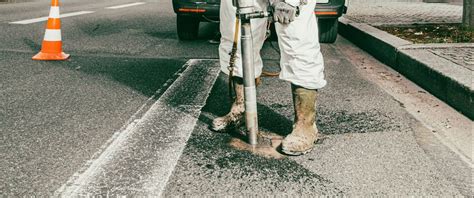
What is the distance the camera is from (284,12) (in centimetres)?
263

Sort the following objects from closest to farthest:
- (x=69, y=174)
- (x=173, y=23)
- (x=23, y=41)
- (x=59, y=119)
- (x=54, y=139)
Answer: (x=69, y=174) → (x=54, y=139) → (x=59, y=119) → (x=23, y=41) → (x=173, y=23)

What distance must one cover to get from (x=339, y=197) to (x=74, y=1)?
15.0 metres

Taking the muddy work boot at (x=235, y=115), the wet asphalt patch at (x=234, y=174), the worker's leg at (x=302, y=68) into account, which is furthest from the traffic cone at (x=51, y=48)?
the worker's leg at (x=302, y=68)

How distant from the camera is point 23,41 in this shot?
679 centimetres

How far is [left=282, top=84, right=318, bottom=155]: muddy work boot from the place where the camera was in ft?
9.21

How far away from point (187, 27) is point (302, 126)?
13.9 ft

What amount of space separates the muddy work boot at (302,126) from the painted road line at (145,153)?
538mm

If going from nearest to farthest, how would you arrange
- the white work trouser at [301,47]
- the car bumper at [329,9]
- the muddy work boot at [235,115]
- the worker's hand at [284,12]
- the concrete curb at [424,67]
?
the worker's hand at [284,12], the white work trouser at [301,47], the muddy work boot at [235,115], the concrete curb at [424,67], the car bumper at [329,9]

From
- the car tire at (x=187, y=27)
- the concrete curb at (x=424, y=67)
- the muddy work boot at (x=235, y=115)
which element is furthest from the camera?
the car tire at (x=187, y=27)

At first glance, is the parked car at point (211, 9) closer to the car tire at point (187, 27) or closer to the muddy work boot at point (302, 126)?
the car tire at point (187, 27)

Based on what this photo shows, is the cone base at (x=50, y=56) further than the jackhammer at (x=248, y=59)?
Yes

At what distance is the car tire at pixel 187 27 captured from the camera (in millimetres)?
6887

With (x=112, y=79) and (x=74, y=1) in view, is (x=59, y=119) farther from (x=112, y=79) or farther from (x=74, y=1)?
(x=74, y=1)

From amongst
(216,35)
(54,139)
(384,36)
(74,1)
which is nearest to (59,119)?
(54,139)
